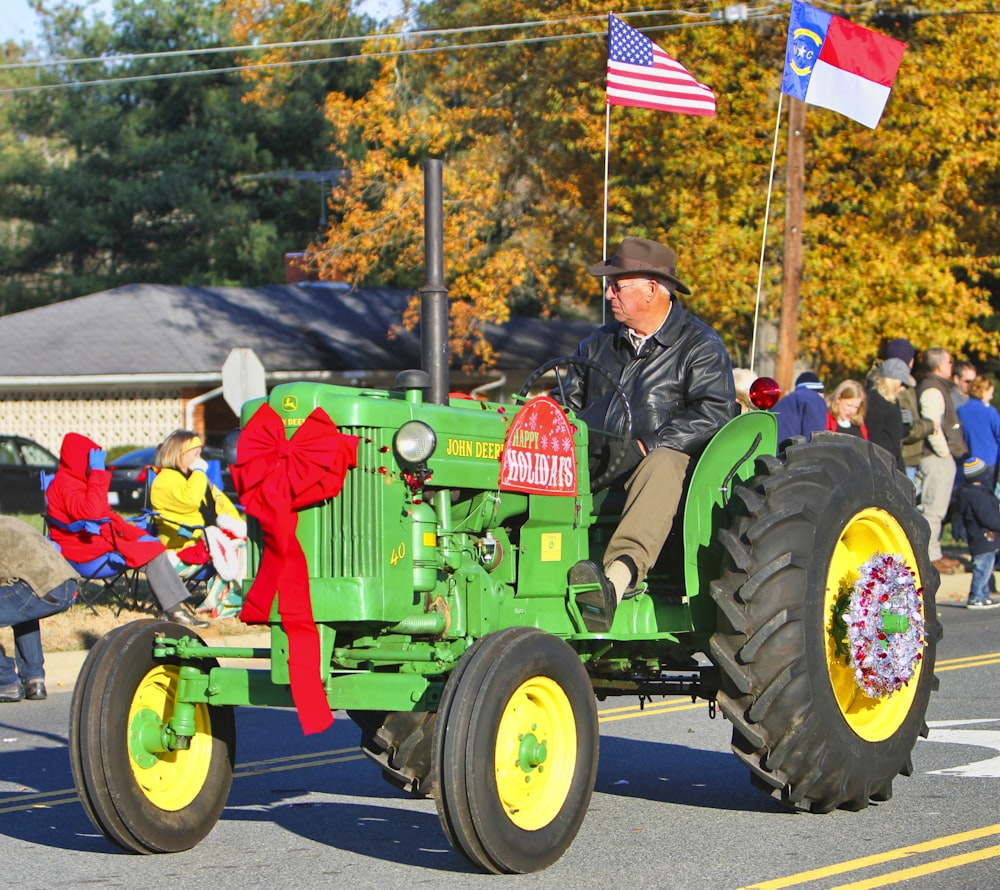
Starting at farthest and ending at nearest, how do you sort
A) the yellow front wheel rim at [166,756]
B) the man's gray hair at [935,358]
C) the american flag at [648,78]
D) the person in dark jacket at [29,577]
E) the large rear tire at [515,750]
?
the american flag at [648,78] → the man's gray hair at [935,358] → the person in dark jacket at [29,577] → the yellow front wheel rim at [166,756] → the large rear tire at [515,750]

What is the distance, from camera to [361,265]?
2900 centimetres

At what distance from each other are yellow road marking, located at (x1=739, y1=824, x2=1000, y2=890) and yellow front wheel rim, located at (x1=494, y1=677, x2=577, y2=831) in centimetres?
76

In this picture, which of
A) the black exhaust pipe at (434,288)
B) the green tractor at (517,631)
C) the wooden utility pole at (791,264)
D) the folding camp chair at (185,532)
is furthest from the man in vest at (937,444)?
the green tractor at (517,631)

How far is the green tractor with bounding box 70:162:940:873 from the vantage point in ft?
18.7

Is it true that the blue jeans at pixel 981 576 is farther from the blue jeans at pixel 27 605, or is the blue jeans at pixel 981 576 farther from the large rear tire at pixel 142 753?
the large rear tire at pixel 142 753

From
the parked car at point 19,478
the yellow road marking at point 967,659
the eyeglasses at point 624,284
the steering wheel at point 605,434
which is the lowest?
the parked car at point 19,478

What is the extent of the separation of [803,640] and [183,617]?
7.66 metres

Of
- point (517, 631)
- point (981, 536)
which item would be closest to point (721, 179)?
point (981, 536)

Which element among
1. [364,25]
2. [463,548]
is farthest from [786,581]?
[364,25]

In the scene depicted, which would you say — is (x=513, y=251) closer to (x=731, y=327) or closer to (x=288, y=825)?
(x=731, y=327)

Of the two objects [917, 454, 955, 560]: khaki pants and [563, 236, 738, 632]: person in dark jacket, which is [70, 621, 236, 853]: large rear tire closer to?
[563, 236, 738, 632]: person in dark jacket

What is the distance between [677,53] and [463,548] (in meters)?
19.8

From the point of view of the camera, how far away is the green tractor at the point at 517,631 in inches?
224

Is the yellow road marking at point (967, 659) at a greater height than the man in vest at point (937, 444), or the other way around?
the man in vest at point (937, 444)
